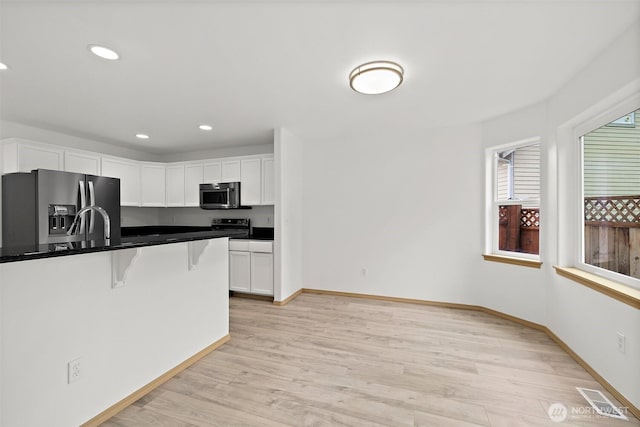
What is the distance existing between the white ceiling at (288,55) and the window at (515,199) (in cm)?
54

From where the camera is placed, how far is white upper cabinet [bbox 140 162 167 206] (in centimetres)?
459

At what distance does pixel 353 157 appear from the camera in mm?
4082

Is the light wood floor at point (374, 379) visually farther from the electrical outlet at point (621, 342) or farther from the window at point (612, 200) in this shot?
the window at point (612, 200)

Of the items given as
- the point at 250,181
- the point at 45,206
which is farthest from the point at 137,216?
the point at 250,181

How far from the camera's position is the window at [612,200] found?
190 centimetres

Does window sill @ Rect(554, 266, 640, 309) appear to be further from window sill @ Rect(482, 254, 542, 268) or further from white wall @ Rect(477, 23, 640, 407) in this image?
window sill @ Rect(482, 254, 542, 268)

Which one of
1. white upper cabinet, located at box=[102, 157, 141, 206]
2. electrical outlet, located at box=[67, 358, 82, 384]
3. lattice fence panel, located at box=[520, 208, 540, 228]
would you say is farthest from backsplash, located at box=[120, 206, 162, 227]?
lattice fence panel, located at box=[520, 208, 540, 228]

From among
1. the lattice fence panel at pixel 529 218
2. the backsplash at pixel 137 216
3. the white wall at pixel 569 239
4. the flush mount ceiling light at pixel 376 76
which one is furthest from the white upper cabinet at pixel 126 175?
the lattice fence panel at pixel 529 218

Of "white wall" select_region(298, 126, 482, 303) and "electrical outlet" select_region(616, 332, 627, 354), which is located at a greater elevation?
"white wall" select_region(298, 126, 482, 303)

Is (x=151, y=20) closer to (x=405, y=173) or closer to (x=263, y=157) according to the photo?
(x=263, y=157)

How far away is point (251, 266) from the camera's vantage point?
400 cm

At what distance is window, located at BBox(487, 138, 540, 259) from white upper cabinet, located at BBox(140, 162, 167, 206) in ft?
16.8

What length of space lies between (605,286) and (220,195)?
4.43 m

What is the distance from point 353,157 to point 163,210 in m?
3.94
